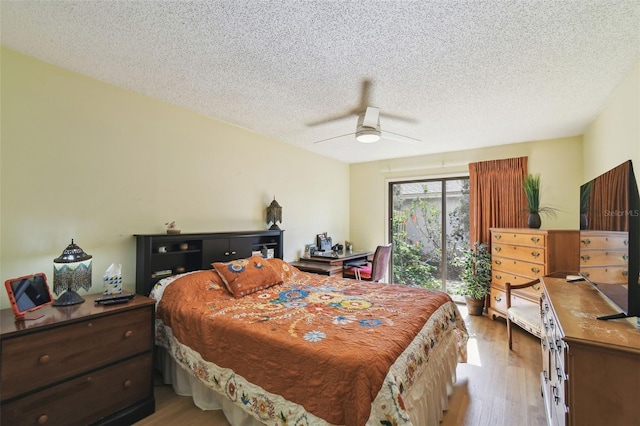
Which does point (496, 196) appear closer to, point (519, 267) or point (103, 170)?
point (519, 267)

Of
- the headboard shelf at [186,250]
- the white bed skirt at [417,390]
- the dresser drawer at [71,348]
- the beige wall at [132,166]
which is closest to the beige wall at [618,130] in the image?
the beige wall at [132,166]

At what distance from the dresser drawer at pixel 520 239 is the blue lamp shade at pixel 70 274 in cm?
439

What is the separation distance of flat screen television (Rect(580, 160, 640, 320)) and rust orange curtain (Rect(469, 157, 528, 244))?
2.08 metres

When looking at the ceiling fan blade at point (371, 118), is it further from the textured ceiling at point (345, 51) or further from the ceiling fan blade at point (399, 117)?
the ceiling fan blade at point (399, 117)

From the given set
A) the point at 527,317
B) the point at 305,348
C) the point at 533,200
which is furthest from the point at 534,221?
the point at 305,348

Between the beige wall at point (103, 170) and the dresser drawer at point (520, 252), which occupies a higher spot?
the beige wall at point (103, 170)

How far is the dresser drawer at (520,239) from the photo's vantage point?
326 cm

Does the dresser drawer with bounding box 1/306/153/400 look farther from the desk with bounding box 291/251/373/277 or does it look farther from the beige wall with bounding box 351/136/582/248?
the beige wall with bounding box 351/136/582/248

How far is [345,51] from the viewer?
1868mm

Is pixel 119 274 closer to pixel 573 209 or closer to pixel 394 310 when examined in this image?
pixel 394 310

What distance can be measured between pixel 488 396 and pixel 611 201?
66.5 inches

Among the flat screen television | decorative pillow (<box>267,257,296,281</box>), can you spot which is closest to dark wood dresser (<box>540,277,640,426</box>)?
the flat screen television

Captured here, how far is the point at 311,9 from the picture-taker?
1.50 metres

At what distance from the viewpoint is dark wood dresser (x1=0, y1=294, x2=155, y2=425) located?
1.46 meters
